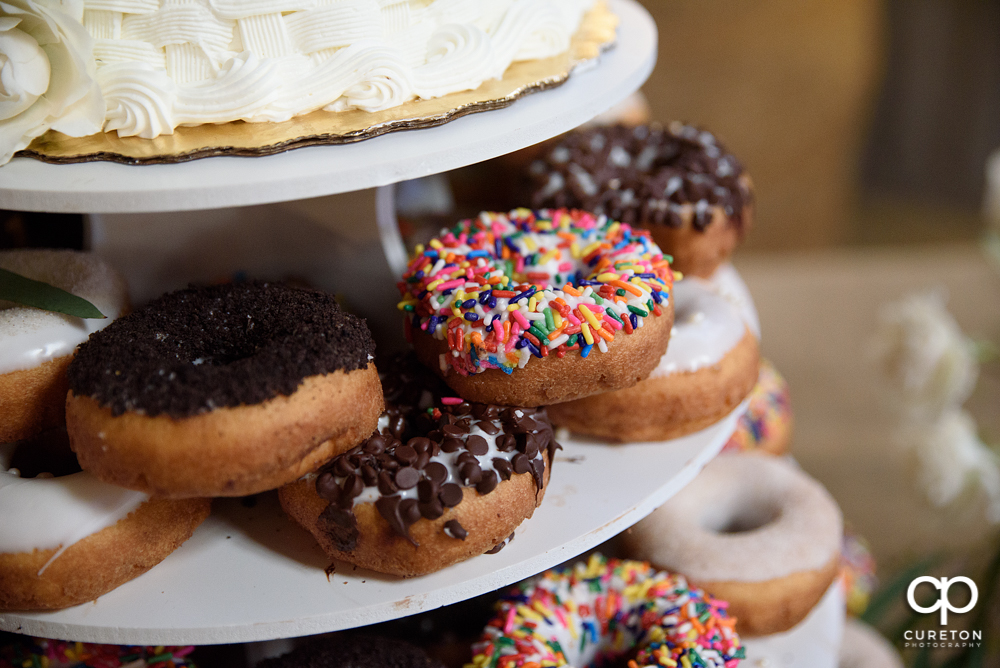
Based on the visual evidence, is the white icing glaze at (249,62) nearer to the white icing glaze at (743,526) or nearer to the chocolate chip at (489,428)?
the chocolate chip at (489,428)

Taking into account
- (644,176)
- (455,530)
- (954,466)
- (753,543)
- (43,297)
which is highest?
(43,297)

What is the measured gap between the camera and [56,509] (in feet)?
3.79

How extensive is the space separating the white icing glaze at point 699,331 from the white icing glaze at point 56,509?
3.04 feet

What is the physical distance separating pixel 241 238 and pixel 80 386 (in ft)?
2.50

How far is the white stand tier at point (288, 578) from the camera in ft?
3.75

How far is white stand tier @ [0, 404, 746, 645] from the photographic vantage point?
114 cm

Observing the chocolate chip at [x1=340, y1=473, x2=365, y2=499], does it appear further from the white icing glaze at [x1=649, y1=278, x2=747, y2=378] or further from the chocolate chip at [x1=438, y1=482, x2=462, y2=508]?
the white icing glaze at [x1=649, y1=278, x2=747, y2=378]

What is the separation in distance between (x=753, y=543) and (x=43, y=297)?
4.55 feet

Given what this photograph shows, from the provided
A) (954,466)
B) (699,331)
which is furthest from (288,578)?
(954,466)

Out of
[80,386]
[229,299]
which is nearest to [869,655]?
[229,299]

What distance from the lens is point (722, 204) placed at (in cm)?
177

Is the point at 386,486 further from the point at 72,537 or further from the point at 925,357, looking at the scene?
the point at 925,357

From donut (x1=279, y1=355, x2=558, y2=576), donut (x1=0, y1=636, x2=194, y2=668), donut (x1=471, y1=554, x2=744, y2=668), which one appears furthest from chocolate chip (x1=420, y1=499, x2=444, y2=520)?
donut (x1=0, y1=636, x2=194, y2=668)

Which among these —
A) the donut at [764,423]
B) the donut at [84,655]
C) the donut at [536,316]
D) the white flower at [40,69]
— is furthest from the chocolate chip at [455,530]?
the donut at [764,423]
